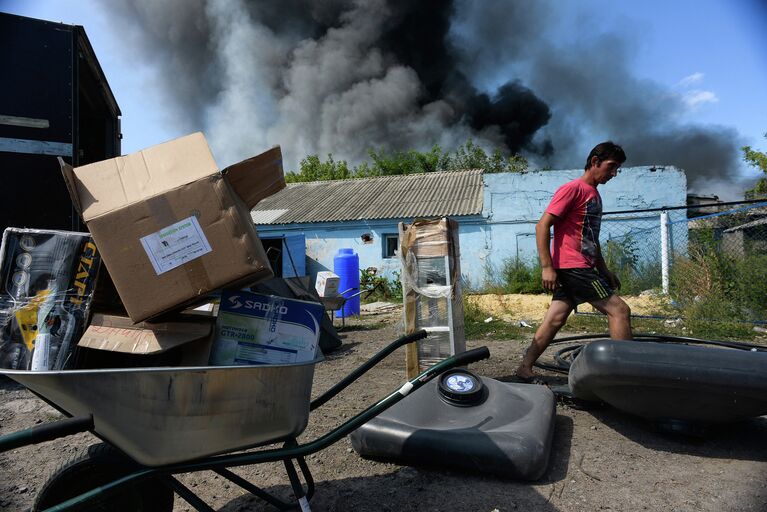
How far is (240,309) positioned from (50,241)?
31.8 inches

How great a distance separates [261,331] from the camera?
1.84m

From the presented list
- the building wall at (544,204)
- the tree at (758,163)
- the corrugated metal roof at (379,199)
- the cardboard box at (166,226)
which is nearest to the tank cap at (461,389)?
the cardboard box at (166,226)

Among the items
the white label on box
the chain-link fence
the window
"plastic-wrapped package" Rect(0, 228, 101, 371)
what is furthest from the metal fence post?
"plastic-wrapped package" Rect(0, 228, 101, 371)

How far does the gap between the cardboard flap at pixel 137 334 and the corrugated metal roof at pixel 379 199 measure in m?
13.3

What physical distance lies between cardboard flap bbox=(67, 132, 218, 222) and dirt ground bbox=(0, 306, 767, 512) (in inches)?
60.0

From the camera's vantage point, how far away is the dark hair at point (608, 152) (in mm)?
3461

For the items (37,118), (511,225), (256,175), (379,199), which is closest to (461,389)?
(256,175)

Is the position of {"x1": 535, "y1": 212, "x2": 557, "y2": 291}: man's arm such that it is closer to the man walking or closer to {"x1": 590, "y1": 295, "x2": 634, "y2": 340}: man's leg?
the man walking

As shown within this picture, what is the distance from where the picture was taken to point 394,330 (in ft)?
25.3

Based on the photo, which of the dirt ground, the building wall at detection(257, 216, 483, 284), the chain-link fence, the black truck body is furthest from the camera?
the building wall at detection(257, 216, 483, 284)

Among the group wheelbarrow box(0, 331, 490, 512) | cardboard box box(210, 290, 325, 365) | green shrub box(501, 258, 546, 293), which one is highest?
cardboard box box(210, 290, 325, 365)

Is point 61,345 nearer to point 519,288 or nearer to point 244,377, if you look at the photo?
point 244,377

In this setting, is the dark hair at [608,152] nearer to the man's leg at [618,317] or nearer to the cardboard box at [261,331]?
the man's leg at [618,317]

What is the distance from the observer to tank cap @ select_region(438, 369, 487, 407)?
267 cm
